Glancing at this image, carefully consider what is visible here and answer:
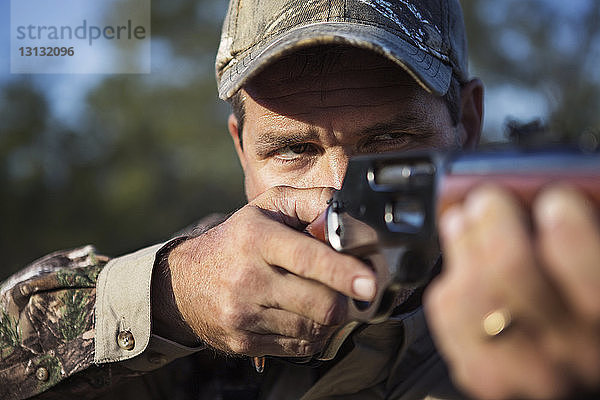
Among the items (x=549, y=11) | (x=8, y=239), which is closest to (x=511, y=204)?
(x=8, y=239)

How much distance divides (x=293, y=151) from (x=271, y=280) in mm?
888

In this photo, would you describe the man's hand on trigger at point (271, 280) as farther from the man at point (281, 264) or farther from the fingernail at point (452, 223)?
the fingernail at point (452, 223)

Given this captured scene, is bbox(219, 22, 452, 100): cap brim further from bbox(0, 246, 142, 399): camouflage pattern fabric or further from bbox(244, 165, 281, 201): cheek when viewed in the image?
bbox(0, 246, 142, 399): camouflage pattern fabric

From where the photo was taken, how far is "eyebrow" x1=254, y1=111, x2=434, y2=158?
2266 mm

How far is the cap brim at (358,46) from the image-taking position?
206 centimetres

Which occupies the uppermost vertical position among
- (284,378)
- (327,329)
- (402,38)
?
(402,38)

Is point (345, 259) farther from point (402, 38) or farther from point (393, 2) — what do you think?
point (393, 2)

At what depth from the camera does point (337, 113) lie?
7.40ft

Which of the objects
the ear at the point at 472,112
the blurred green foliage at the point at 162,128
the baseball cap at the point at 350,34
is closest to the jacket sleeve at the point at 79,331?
the baseball cap at the point at 350,34

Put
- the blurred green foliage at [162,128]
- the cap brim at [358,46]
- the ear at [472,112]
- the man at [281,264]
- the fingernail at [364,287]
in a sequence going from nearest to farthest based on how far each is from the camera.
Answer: the fingernail at [364,287] < the man at [281,264] < the cap brim at [358,46] < the ear at [472,112] < the blurred green foliage at [162,128]

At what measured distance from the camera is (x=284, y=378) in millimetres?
2451

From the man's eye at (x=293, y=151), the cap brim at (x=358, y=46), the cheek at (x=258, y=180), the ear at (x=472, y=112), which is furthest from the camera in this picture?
the ear at (x=472, y=112)

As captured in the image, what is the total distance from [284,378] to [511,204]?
1.64 meters

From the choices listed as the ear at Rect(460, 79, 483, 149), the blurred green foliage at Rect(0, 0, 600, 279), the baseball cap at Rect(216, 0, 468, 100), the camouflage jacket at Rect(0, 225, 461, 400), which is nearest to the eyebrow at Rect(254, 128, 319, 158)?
the baseball cap at Rect(216, 0, 468, 100)
